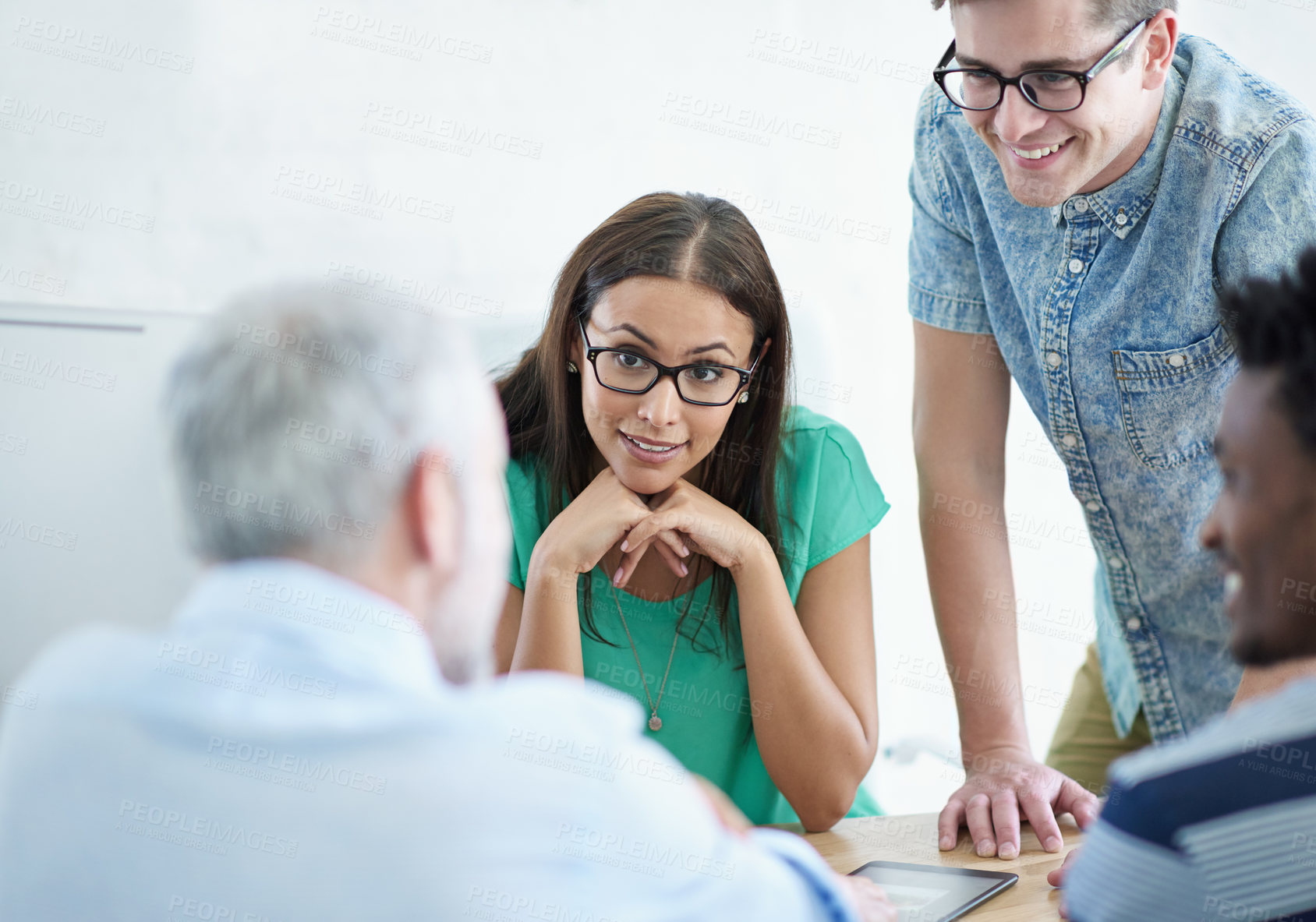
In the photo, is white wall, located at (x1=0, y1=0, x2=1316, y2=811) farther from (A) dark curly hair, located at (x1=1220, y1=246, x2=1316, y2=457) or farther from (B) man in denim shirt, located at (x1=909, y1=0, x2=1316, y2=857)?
(A) dark curly hair, located at (x1=1220, y1=246, x2=1316, y2=457)

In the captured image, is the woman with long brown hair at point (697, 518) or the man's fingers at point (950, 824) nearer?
the man's fingers at point (950, 824)

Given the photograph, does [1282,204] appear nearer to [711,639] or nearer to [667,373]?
Answer: [667,373]

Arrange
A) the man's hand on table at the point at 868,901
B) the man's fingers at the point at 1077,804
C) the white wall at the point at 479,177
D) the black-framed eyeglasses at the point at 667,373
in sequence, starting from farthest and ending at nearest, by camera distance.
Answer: the white wall at the point at 479,177, the black-framed eyeglasses at the point at 667,373, the man's fingers at the point at 1077,804, the man's hand on table at the point at 868,901

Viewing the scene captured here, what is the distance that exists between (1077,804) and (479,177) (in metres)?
1.95

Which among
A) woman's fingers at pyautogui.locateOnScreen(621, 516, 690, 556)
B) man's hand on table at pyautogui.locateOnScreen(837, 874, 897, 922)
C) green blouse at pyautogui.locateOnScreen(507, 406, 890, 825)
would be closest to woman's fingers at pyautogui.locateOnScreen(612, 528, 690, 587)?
woman's fingers at pyautogui.locateOnScreen(621, 516, 690, 556)

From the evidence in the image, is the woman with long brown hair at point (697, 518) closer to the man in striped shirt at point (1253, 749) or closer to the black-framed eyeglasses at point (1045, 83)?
the black-framed eyeglasses at point (1045, 83)

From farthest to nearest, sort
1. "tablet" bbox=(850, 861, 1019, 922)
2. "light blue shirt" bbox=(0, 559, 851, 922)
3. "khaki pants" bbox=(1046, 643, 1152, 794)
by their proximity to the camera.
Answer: "khaki pants" bbox=(1046, 643, 1152, 794), "tablet" bbox=(850, 861, 1019, 922), "light blue shirt" bbox=(0, 559, 851, 922)

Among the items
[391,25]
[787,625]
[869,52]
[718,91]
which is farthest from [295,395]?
[869,52]

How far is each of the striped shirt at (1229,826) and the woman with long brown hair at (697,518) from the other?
0.78 metres

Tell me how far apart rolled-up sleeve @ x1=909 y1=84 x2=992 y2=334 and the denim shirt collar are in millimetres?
220

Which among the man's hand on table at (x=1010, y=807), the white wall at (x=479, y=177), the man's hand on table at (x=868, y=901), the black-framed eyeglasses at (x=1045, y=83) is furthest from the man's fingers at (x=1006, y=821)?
the white wall at (x=479, y=177)

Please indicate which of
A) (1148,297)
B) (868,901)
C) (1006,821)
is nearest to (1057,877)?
(1006,821)

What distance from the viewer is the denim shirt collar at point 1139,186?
1.43m

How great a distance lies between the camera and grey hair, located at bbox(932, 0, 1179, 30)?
1.25m
